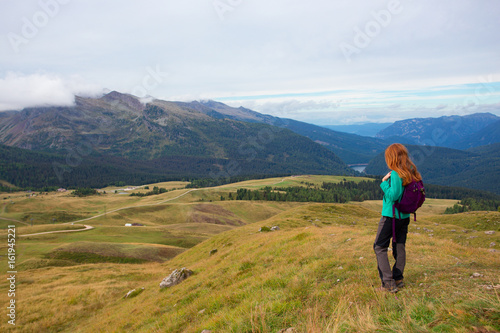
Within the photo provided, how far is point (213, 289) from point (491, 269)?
1214 centimetres

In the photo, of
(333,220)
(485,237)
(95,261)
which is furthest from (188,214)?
(485,237)

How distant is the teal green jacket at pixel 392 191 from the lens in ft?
26.2

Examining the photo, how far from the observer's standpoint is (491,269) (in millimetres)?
9172

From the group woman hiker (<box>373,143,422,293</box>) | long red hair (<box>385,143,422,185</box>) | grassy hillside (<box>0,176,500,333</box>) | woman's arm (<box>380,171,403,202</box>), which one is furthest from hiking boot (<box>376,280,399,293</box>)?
long red hair (<box>385,143,422,185</box>)

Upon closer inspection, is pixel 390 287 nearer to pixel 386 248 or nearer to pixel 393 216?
pixel 386 248

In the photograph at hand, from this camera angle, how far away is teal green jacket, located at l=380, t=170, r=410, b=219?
8.00 meters

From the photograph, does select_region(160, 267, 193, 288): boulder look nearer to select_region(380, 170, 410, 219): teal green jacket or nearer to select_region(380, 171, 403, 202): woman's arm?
select_region(380, 170, 410, 219): teal green jacket

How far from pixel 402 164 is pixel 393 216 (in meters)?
1.69

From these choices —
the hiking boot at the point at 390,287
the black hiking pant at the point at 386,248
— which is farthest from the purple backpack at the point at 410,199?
the hiking boot at the point at 390,287

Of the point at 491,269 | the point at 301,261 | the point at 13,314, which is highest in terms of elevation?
the point at 491,269

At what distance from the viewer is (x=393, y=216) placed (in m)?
8.21

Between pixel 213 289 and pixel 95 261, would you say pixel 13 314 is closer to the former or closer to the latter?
pixel 213 289

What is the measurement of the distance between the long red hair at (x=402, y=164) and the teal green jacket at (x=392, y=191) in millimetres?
160

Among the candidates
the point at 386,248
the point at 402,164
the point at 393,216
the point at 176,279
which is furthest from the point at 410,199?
the point at 176,279
